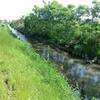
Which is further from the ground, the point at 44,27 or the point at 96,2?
the point at 96,2

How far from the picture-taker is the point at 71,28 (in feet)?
215

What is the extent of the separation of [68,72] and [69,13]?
120 feet

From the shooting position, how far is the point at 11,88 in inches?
555

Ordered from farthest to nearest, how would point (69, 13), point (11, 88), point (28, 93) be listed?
point (69, 13) → point (11, 88) → point (28, 93)

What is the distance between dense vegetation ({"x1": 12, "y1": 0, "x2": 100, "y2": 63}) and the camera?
54969 millimetres

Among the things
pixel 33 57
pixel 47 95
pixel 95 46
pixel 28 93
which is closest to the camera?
pixel 28 93

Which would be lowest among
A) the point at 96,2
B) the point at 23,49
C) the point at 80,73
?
the point at 80,73

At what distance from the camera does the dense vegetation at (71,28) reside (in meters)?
55.0

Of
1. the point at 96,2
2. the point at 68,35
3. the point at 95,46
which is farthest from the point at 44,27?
the point at 95,46

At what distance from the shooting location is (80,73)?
35062 mm

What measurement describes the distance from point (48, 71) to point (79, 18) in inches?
1807

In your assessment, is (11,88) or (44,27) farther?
(44,27)

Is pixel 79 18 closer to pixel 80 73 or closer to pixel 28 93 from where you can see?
pixel 80 73

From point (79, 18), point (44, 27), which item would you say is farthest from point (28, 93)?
point (44, 27)
